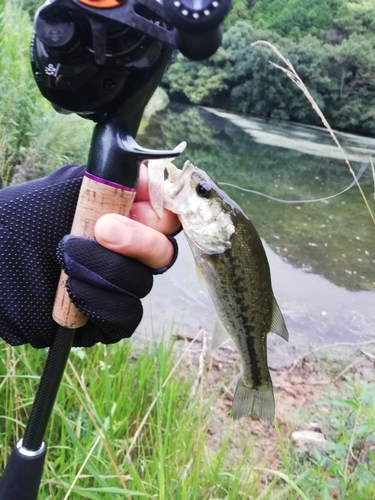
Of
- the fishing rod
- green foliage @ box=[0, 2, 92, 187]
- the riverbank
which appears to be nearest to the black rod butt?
the fishing rod

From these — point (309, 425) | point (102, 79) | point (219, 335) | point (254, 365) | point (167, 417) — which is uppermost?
point (102, 79)

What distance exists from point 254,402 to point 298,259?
15.2ft

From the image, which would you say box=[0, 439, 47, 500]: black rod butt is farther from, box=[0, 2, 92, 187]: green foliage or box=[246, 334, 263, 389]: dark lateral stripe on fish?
box=[0, 2, 92, 187]: green foliage

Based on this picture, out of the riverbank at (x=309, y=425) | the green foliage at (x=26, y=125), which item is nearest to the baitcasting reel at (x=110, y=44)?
the riverbank at (x=309, y=425)

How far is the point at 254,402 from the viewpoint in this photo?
4.51 ft

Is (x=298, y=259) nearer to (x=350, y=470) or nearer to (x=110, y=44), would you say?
(x=350, y=470)

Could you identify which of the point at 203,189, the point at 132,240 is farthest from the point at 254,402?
the point at 132,240

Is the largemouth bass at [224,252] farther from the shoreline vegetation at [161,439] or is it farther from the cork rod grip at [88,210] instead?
the shoreline vegetation at [161,439]

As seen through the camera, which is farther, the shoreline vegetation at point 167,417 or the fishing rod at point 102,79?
the shoreline vegetation at point 167,417

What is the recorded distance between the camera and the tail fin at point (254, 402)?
1359mm

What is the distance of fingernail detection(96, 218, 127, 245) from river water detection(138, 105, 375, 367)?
48cm

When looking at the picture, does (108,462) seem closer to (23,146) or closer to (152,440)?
(152,440)

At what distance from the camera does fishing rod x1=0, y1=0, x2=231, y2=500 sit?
2.32 ft

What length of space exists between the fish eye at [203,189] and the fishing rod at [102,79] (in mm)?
362
